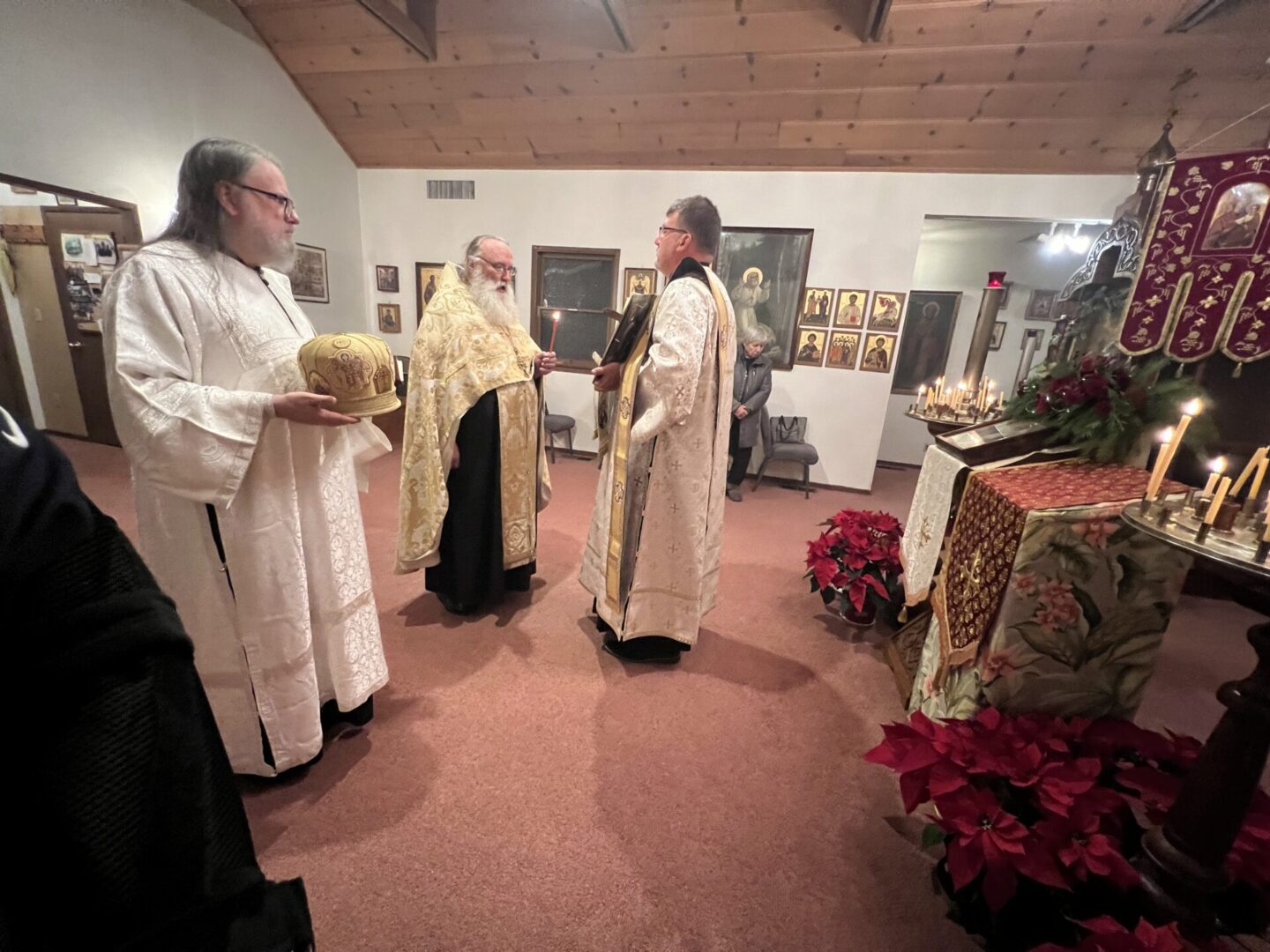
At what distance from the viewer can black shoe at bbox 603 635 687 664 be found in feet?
8.41

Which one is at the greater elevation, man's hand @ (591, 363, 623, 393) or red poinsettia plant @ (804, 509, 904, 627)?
man's hand @ (591, 363, 623, 393)

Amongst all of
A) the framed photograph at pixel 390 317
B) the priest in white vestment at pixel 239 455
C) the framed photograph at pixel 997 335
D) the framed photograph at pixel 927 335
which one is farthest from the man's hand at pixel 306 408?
the framed photograph at pixel 997 335

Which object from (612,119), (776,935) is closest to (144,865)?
(776,935)

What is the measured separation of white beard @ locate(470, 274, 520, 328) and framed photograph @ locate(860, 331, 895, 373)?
4.13 metres

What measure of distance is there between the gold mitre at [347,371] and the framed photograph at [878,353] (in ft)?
16.8

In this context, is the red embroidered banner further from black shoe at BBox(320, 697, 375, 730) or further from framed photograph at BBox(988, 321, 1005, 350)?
framed photograph at BBox(988, 321, 1005, 350)

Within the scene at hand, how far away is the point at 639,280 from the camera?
580 centimetres

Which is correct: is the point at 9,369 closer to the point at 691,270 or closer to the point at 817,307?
the point at 691,270

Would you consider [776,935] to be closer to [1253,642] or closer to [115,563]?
[1253,642]

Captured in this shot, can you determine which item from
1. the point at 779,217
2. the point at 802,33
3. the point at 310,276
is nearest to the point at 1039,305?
the point at 779,217

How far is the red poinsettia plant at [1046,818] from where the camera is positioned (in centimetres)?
129

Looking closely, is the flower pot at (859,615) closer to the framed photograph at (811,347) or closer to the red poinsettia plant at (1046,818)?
the red poinsettia plant at (1046,818)

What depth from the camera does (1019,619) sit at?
1614mm

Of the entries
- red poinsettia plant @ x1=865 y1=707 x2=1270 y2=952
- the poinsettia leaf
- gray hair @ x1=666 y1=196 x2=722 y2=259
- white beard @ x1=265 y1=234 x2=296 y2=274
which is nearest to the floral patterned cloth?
red poinsettia plant @ x1=865 y1=707 x2=1270 y2=952
